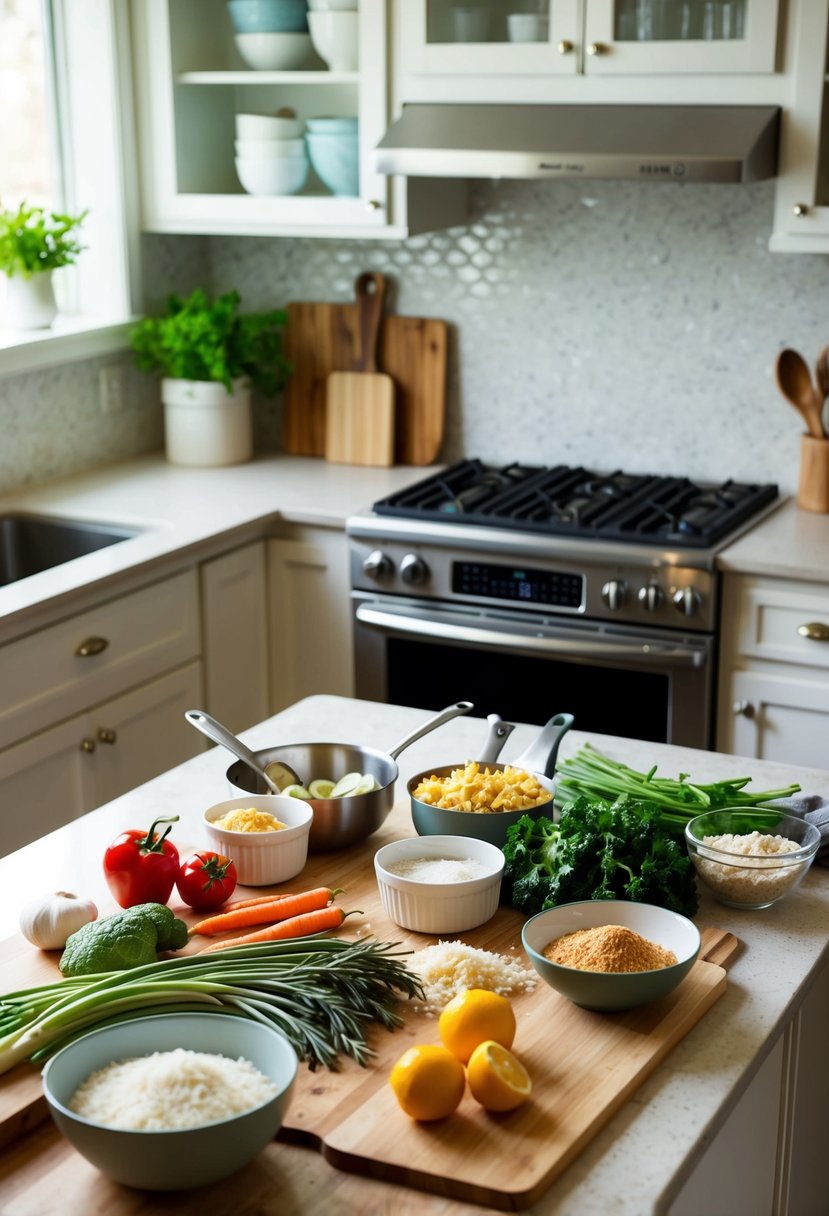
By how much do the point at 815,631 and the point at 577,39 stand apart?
133 cm

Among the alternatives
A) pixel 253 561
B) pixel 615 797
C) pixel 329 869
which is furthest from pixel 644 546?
pixel 329 869

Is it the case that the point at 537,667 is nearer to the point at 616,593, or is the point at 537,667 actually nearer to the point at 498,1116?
the point at 616,593

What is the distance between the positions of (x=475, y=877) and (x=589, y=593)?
1.52 m

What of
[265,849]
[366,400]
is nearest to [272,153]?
[366,400]

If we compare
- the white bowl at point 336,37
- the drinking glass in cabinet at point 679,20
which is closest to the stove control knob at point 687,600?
the drinking glass in cabinet at point 679,20

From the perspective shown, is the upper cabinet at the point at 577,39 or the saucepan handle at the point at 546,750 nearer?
the saucepan handle at the point at 546,750

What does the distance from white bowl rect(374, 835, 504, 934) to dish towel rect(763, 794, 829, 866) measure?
400mm

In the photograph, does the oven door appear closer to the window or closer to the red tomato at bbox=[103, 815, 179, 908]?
the window

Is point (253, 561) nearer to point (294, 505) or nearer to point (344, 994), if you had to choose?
point (294, 505)

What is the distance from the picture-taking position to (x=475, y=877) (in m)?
1.55

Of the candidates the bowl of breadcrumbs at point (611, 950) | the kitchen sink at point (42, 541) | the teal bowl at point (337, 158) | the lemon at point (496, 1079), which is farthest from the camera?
the teal bowl at point (337, 158)

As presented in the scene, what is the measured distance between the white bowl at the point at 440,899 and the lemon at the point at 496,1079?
11.4 inches

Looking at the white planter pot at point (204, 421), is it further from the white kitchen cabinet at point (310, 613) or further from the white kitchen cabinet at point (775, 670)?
the white kitchen cabinet at point (775, 670)

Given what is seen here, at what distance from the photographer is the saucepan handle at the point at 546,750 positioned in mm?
1837
